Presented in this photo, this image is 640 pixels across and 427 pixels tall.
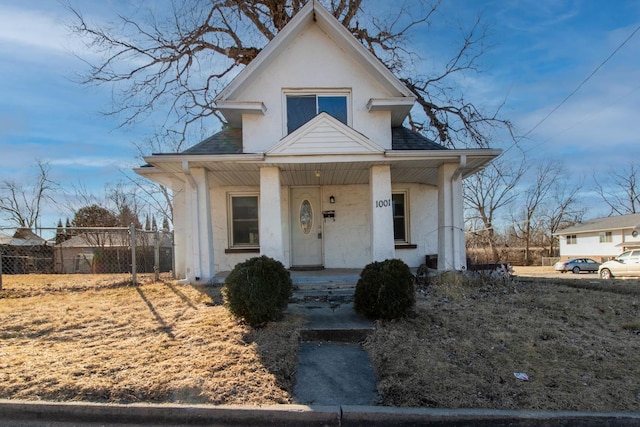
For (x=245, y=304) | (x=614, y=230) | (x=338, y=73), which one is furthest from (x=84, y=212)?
(x=614, y=230)

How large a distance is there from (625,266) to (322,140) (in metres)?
21.1

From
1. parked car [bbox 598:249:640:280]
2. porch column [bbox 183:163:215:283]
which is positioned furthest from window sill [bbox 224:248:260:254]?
parked car [bbox 598:249:640:280]

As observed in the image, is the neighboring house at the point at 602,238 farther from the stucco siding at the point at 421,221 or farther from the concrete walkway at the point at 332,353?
the concrete walkway at the point at 332,353

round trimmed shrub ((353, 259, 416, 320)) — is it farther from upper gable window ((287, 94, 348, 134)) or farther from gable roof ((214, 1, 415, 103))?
gable roof ((214, 1, 415, 103))

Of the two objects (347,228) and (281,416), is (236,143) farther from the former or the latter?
(281,416)

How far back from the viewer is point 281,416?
3.13 meters

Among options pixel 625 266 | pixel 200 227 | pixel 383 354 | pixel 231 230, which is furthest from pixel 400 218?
pixel 625 266

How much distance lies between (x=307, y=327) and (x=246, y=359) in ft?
4.24

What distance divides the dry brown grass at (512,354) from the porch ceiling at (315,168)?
334 centimetres

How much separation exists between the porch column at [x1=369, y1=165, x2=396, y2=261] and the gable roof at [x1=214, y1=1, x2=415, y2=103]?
7.41 ft

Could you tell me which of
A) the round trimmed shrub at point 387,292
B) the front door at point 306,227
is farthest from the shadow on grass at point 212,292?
the front door at point 306,227

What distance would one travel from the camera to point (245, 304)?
511cm

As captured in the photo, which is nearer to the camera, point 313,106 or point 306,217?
point 313,106

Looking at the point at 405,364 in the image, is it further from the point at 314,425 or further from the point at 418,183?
the point at 418,183
